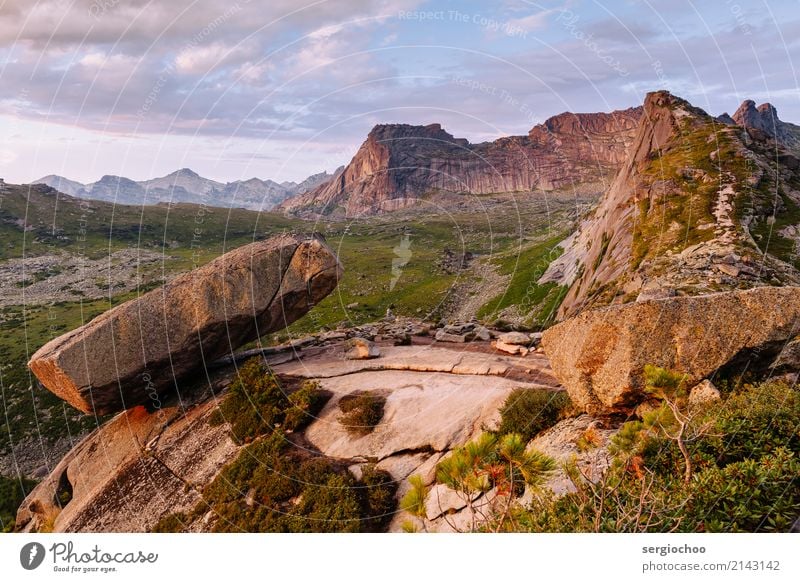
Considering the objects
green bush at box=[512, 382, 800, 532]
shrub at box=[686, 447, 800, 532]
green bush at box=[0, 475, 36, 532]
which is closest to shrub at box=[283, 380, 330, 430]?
green bush at box=[512, 382, 800, 532]

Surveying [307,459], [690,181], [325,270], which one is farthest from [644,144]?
[307,459]

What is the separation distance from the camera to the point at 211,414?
2455cm

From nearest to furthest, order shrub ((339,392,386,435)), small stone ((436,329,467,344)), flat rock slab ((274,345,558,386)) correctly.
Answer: shrub ((339,392,386,435)) → flat rock slab ((274,345,558,386)) → small stone ((436,329,467,344))

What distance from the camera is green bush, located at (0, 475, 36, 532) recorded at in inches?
1475

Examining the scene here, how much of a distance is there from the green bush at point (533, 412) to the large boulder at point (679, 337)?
196 centimetres

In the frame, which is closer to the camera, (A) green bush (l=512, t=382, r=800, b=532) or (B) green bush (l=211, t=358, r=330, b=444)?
(A) green bush (l=512, t=382, r=800, b=532)

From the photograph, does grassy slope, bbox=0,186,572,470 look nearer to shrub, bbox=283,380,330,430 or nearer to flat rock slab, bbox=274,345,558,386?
flat rock slab, bbox=274,345,558,386

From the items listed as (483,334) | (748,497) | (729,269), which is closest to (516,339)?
(483,334)

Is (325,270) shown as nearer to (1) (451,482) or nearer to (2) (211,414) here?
(2) (211,414)

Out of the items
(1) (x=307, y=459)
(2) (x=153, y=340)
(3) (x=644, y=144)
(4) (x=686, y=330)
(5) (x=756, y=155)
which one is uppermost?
(3) (x=644, y=144)

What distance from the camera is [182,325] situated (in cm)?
2472

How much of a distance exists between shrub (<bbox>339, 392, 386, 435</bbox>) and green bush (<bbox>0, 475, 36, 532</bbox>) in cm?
3077

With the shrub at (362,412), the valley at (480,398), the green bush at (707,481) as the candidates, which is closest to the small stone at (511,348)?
the valley at (480,398)

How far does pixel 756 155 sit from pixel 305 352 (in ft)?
145
